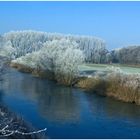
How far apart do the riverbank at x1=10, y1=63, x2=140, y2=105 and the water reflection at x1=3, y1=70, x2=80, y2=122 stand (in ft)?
5.24

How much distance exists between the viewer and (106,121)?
40.1 ft

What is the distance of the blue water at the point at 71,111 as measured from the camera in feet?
35.3

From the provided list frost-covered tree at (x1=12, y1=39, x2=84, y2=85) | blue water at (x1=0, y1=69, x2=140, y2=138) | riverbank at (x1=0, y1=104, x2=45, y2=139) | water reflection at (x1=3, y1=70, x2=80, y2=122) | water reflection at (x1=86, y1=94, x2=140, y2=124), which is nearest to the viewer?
riverbank at (x1=0, y1=104, x2=45, y2=139)

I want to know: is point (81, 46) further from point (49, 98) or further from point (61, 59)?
point (49, 98)

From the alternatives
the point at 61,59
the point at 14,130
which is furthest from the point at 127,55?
the point at 14,130

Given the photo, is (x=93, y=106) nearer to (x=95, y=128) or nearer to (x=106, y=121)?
(x=106, y=121)

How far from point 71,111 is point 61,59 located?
404 inches

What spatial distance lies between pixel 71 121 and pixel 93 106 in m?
3.13

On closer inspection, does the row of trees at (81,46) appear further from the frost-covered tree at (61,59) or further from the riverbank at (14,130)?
the riverbank at (14,130)

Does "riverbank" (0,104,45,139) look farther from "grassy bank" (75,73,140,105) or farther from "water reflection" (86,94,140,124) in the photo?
"grassy bank" (75,73,140,105)

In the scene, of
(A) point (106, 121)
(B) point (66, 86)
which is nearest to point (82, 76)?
(B) point (66, 86)

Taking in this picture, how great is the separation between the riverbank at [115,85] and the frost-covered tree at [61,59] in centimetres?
127

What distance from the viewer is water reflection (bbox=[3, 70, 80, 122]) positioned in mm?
13014

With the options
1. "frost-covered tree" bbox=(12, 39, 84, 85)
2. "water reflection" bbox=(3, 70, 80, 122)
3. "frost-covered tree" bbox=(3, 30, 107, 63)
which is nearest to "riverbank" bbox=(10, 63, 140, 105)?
"frost-covered tree" bbox=(12, 39, 84, 85)
